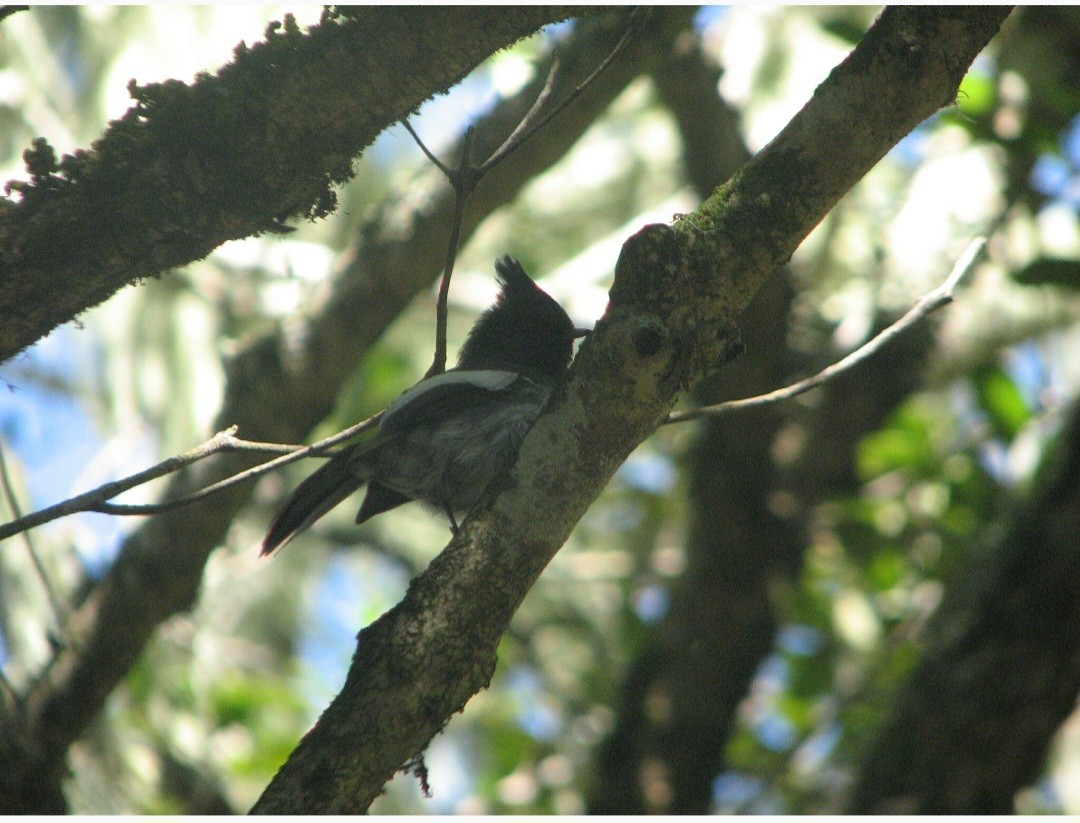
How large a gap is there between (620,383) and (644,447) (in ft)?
17.9

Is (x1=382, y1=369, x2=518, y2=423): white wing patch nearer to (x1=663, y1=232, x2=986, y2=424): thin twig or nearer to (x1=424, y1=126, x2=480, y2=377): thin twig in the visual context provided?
(x1=424, y1=126, x2=480, y2=377): thin twig

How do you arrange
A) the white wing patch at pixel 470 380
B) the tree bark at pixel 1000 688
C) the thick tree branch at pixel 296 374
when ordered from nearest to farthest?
the white wing patch at pixel 470 380 < the thick tree branch at pixel 296 374 < the tree bark at pixel 1000 688

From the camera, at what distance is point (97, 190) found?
216cm

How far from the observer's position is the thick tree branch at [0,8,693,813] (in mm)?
4195

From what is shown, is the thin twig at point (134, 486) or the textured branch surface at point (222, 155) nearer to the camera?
the thin twig at point (134, 486)

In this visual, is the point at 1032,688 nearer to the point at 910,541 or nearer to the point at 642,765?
the point at 910,541

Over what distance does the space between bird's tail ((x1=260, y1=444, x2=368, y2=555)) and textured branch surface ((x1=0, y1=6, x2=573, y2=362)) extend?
60.3 inches

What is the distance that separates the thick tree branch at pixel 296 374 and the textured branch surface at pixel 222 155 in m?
1.88

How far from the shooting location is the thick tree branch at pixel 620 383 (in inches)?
73.1

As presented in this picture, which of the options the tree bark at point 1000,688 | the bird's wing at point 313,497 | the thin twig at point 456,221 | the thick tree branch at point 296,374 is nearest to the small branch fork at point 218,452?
the thin twig at point 456,221

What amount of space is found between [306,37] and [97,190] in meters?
0.54

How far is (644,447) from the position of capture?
7.54m

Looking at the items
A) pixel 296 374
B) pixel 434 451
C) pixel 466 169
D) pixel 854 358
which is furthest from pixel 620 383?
pixel 296 374

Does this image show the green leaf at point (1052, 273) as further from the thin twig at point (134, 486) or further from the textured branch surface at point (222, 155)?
the thin twig at point (134, 486)
